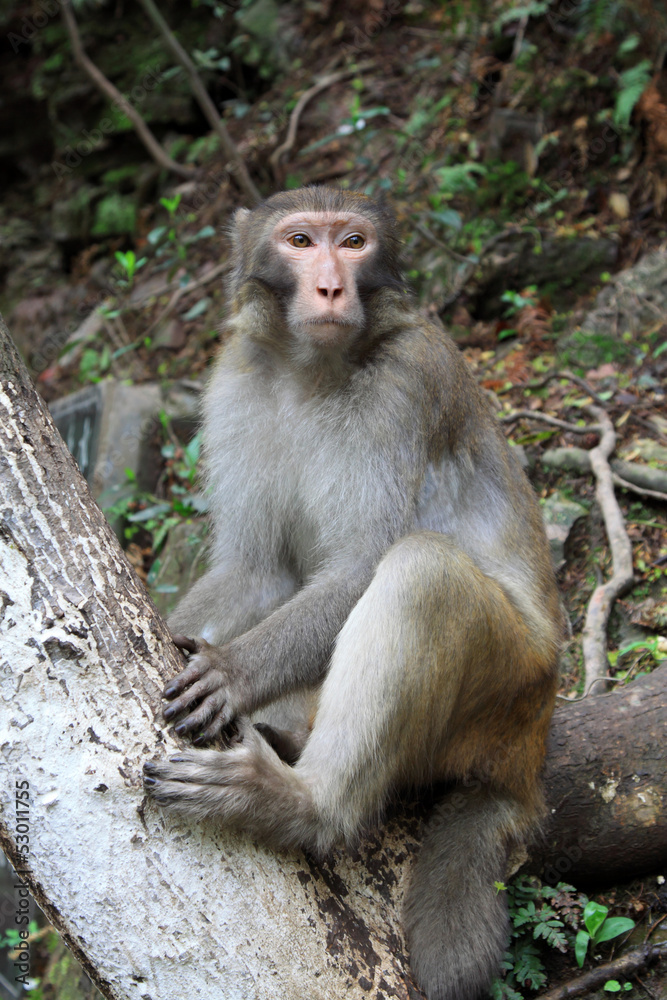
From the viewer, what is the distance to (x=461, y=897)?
2.98m

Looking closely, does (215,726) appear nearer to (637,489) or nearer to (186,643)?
(186,643)

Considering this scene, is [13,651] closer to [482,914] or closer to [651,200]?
[482,914]

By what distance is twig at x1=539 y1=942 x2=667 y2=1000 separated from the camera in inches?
123

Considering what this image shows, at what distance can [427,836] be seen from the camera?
3.19m

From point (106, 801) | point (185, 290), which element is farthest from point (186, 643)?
point (185, 290)

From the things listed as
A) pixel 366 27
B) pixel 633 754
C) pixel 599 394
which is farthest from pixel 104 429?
pixel 366 27

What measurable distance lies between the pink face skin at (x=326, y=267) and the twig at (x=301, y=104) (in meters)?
5.80

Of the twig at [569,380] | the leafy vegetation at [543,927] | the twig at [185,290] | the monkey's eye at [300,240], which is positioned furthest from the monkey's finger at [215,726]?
the twig at [185,290]

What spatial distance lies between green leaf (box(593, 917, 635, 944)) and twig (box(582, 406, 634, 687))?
1.24 meters

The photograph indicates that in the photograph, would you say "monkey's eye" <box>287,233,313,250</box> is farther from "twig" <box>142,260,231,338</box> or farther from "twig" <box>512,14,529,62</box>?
"twig" <box>512,14,529,62</box>

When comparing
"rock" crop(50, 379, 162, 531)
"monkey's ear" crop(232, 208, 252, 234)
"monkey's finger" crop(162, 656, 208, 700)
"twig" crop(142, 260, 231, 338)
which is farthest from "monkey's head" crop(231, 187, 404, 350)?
"twig" crop(142, 260, 231, 338)

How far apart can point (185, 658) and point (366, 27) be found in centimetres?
924

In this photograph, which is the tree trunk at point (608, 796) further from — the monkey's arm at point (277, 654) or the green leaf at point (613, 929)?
the monkey's arm at point (277, 654)

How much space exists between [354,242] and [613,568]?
96.4 inches
